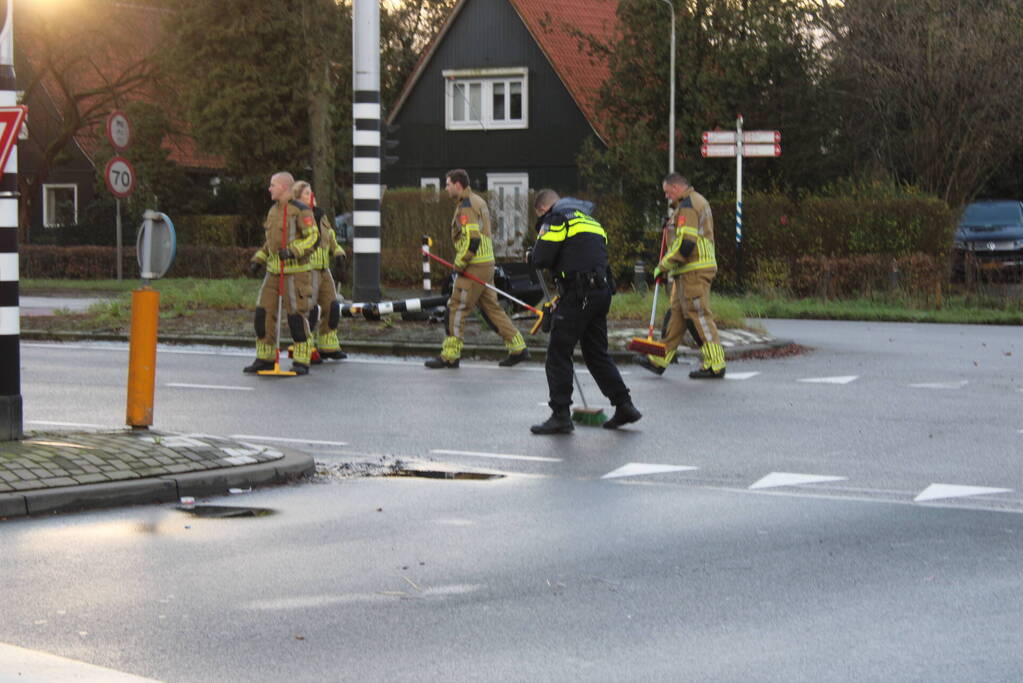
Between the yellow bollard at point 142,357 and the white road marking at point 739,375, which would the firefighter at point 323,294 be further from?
the yellow bollard at point 142,357

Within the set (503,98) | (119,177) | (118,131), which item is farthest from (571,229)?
(503,98)

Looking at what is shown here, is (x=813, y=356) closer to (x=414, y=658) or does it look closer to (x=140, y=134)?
(x=414, y=658)

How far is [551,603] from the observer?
6.27 m

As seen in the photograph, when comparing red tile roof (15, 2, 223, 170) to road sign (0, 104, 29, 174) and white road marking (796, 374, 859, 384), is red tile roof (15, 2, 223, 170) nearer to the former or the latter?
white road marking (796, 374, 859, 384)

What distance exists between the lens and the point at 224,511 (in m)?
8.29

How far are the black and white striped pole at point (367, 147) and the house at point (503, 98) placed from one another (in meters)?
25.5

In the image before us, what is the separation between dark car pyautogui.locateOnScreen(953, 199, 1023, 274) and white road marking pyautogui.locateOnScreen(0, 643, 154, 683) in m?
28.8

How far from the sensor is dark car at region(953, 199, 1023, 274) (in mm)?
33094

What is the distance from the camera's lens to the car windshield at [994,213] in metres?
33.9

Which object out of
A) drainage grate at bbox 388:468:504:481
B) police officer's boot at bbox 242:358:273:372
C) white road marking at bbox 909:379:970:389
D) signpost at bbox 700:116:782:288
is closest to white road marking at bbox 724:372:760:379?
white road marking at bbox 909:379:970:389

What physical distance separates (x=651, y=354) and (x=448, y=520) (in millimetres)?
7019

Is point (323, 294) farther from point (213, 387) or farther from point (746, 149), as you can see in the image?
point (746, 149)

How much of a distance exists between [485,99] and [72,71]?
11.5 meters

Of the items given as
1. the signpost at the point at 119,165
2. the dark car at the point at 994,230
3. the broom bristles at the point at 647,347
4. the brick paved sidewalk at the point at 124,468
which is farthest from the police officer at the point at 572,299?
the dark car at the point at 994,230
